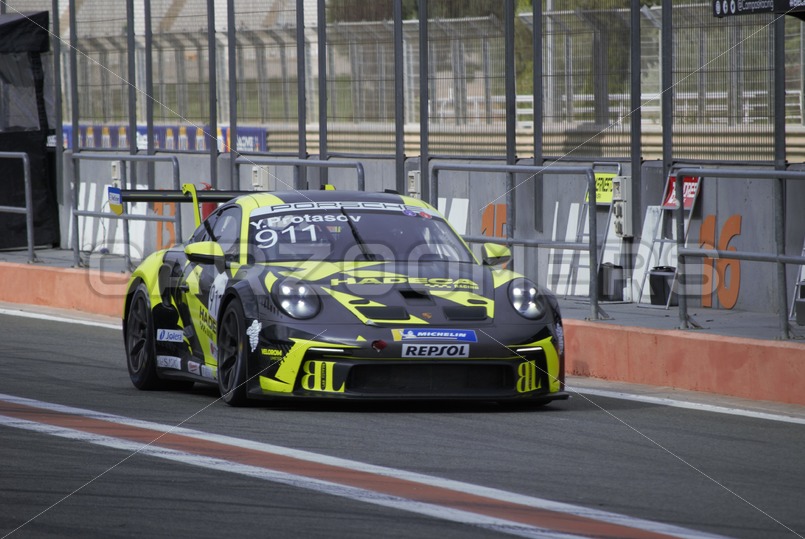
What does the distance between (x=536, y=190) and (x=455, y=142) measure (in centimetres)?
176

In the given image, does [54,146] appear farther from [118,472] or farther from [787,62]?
[118,472]

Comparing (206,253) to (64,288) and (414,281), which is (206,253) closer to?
(414,281)

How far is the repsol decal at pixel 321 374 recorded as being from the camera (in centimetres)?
877

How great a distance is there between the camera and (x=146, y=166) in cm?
2070

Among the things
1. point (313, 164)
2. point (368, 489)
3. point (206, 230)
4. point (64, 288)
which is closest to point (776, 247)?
point (206, 230)

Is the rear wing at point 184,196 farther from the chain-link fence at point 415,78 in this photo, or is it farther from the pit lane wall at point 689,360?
the chain-link fence at point 415,78

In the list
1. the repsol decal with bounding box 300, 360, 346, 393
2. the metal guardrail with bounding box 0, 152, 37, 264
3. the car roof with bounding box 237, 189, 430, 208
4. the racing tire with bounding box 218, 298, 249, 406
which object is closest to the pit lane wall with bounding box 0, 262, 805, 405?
the car roof with bounding box 237, 189, 430, 208

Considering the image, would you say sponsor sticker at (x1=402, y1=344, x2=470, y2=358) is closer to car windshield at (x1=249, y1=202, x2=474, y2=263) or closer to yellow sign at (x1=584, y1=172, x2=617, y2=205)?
car windshield at (x1=249, y1=202, x2=474, y2=263)

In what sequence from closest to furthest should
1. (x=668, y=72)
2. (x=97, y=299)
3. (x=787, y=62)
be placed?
(x=787, y=62) → (x=668, y=72) → (x=97, y=299)


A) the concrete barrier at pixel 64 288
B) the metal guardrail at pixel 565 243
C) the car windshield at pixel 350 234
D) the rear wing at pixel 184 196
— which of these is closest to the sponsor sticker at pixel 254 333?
the car windshield at pixel 350 234

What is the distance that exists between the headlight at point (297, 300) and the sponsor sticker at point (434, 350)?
59 centimetres

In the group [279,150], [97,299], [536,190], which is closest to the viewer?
[536,190]

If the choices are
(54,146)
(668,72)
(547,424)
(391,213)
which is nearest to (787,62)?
(668,72)

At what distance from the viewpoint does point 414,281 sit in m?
9.29
